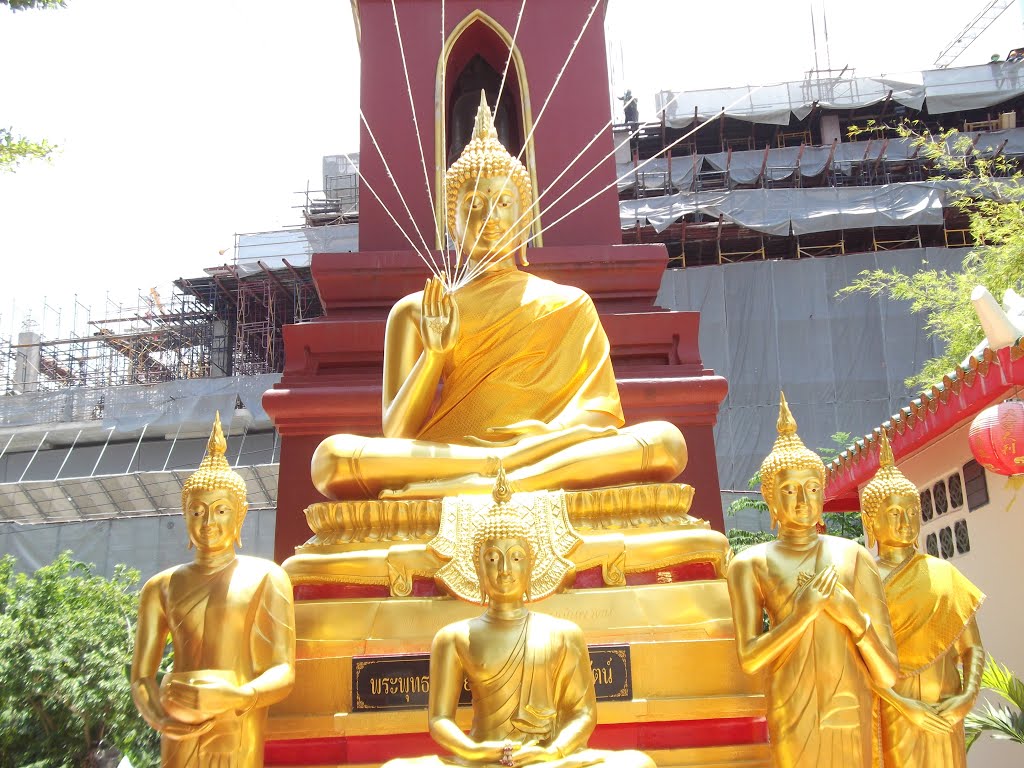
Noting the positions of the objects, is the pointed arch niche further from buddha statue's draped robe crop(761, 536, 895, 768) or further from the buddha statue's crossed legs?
buddha statue's draped robe crop(761, 536, 895, 768)

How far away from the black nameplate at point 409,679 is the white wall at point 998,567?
438cm

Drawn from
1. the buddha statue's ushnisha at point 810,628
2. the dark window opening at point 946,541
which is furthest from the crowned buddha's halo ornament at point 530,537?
the dark window opening at point 946,541

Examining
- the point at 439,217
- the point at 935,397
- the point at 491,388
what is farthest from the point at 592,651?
the point at 935,397

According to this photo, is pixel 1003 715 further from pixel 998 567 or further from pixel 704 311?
pixel 704 311

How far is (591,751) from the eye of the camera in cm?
294

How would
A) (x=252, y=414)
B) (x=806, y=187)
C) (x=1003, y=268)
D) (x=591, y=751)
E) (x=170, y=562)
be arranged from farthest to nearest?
1. (x=806, y=187)
2. (x=252, y=414)
3. (x=170, y=562)
4. (x=1003, y=268)
5. (x=591, y=751)

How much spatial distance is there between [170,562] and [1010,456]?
12.3 m

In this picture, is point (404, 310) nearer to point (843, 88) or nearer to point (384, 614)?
point (384, 614)

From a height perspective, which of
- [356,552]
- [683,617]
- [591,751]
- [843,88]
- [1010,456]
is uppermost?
[843,88]

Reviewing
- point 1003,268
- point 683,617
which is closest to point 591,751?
point 683,617

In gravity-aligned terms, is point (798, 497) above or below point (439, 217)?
below

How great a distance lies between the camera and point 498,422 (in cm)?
510

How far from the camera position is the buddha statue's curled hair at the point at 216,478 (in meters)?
3.34

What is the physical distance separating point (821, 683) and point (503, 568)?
103cm
